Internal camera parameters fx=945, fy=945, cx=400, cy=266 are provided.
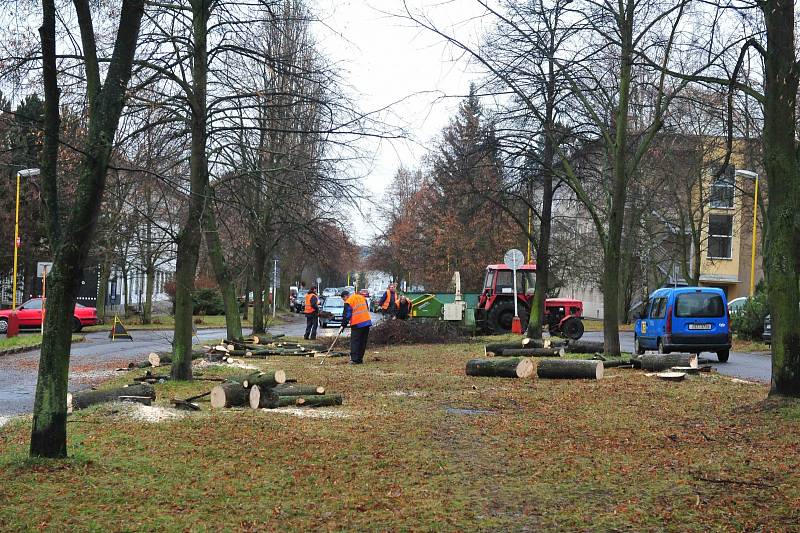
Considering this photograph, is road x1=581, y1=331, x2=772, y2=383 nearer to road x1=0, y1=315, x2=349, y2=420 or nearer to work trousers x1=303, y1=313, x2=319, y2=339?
work trousers x1=303, y1=313, x2=319, y2=339

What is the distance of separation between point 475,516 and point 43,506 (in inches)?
115

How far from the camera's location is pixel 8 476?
7.21 metres

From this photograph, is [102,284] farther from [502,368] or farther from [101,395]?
[101,395]

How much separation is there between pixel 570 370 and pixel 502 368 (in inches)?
48.9

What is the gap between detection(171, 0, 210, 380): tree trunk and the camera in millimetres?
14117

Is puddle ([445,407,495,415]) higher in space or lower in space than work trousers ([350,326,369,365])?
lower

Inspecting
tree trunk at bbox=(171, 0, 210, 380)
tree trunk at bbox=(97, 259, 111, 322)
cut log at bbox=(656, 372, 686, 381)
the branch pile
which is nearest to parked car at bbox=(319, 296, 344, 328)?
tree trunk at bbox=(97, 259, 111, 322)

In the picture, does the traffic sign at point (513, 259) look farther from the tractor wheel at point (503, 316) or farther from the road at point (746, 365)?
the road at point (746, 365)

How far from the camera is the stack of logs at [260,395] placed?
12055 mm

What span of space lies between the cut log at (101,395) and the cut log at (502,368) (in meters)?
6.99

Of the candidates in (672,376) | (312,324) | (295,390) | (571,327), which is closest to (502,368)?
(672,376)

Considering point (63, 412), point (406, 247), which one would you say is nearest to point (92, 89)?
point (63, 412)

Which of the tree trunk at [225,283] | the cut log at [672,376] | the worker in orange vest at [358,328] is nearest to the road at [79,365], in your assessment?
the tree trunk at [225,283]

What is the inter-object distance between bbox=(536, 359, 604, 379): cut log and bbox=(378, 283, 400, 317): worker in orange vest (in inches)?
413
